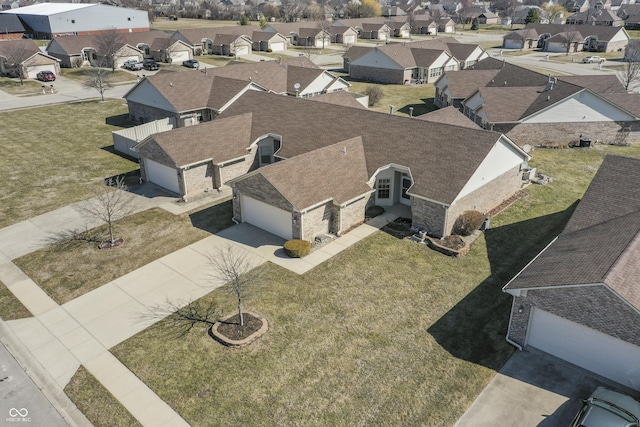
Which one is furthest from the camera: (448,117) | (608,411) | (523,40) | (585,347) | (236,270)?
(523,40)

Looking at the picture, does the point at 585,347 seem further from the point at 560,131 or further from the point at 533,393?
the point at 560,131

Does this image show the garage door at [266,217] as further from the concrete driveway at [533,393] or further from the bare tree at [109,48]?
the bare tree at [109,48]

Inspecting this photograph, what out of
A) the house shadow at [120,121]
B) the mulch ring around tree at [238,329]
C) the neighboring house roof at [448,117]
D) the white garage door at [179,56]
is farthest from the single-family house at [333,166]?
the white garage door at [179,56]

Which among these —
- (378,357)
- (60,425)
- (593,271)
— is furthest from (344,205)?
(60,425)

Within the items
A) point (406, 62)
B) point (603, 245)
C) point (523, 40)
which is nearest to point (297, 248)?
point (603, 245)

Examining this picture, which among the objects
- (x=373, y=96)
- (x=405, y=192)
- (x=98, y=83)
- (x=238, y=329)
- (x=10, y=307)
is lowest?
(x=10, y=307)

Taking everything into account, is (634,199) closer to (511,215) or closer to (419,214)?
(511,215)
